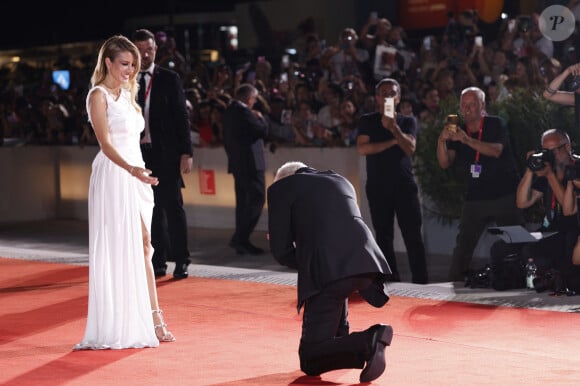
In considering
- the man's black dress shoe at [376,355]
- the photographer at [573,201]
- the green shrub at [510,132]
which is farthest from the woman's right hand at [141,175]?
the green shrub at [510,132]

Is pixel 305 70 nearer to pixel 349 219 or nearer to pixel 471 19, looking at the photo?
pixel 471 19

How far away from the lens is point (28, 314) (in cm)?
931

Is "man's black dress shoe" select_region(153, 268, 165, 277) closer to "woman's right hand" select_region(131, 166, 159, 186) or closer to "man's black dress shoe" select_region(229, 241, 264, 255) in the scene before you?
"man's black dress shoe" select_region(229, 241, 264, 255)

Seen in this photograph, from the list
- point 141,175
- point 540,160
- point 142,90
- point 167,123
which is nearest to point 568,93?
point 540,160

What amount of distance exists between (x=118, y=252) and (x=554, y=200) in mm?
3970

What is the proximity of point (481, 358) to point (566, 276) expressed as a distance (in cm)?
271

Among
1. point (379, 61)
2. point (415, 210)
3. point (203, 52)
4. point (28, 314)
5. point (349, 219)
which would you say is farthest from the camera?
point (203, 52)

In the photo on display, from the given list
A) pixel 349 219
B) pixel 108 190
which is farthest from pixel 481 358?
pixel 108 190

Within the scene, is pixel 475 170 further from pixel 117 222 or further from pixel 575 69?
pixel 117 222

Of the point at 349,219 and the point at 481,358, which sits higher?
the point at 349,219

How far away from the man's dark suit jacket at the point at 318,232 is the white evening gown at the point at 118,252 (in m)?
1.33

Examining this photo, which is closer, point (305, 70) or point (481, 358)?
point (481, 358)

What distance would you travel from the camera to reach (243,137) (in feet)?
45.1

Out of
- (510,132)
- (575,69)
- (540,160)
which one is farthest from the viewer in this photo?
(510,132)
